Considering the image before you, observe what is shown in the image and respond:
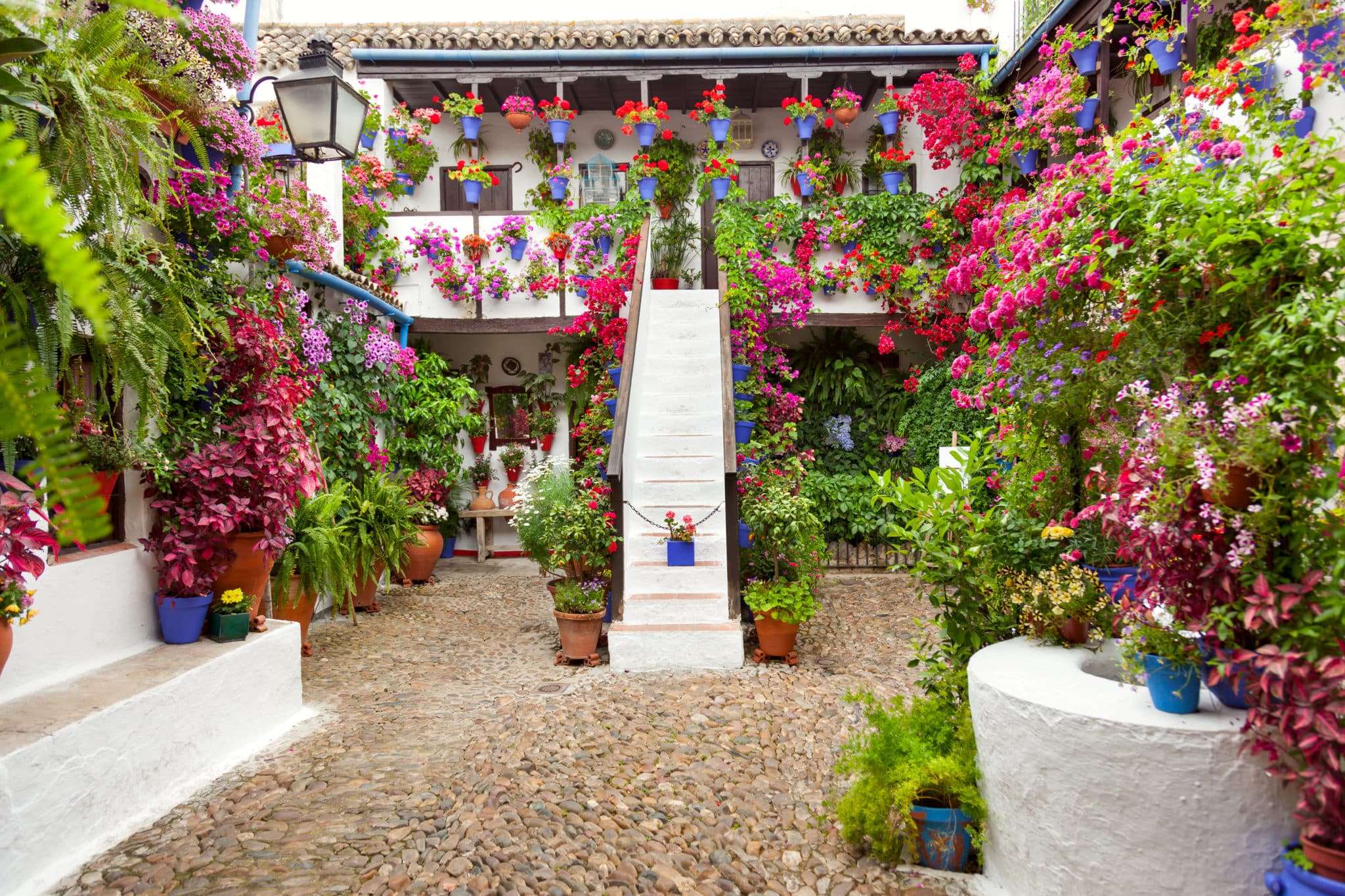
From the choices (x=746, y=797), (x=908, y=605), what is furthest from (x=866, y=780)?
(x=908, y=605)

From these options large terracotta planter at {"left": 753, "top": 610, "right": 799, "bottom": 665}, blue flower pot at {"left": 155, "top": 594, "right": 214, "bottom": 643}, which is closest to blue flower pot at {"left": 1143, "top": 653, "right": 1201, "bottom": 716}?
large terracotta planter at {"left": 753, "top": 610, "right": 799, "bottom": 665}

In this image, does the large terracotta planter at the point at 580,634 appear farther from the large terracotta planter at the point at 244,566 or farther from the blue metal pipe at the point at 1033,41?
the blue metal pipe at the point at 1033,41

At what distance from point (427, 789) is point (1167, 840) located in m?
2.80

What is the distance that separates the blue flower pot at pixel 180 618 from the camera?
4367mm

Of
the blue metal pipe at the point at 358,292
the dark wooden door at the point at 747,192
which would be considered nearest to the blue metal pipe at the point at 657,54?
the dark wooden door at the point at 747,192

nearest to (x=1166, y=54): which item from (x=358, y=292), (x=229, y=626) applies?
(x=358, y=292)

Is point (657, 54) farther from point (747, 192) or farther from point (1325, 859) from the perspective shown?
point (1325, 859)

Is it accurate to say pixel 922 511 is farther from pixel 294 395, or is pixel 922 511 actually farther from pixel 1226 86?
pixel 294 395

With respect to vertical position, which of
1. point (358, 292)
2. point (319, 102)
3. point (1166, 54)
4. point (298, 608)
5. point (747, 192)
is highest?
point (747, 192)

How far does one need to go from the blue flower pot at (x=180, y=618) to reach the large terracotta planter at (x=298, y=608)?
3.31ft

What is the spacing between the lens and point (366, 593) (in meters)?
7.28

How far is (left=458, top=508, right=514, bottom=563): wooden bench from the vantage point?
987 cm

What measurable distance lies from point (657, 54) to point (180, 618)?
7302 millimetres

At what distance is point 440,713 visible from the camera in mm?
4836
